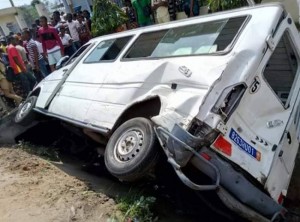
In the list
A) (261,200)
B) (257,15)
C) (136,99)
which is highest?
(257,15)

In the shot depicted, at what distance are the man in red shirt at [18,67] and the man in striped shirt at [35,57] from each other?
0.34 meters

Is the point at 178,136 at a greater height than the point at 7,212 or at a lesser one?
greater

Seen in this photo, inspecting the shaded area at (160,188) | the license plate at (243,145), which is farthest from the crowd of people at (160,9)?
Result: the license plate at (243,145)

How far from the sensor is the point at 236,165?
2.96 metres

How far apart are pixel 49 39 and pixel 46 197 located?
5.49 m

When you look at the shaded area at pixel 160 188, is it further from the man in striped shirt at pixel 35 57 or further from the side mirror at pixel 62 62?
the man in striped shirt at pixel 35 57

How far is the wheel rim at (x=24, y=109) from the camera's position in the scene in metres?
6.25

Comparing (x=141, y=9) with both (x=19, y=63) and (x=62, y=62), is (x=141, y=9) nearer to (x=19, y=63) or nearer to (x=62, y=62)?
(x=19, y=63)

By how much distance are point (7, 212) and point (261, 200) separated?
2.66 m

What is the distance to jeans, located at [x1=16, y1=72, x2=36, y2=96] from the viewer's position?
909 cm

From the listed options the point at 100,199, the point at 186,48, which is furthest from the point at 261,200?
the point at 100,199

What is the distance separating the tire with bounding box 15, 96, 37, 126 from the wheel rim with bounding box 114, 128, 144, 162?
3.11 meters

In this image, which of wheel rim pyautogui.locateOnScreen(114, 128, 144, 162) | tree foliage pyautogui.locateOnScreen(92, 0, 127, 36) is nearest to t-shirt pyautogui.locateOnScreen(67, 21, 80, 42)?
tree foliage pyautogui.locateOnScreen(92, 0, 127, 36)

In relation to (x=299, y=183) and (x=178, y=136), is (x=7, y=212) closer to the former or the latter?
(x=178, y=136)
